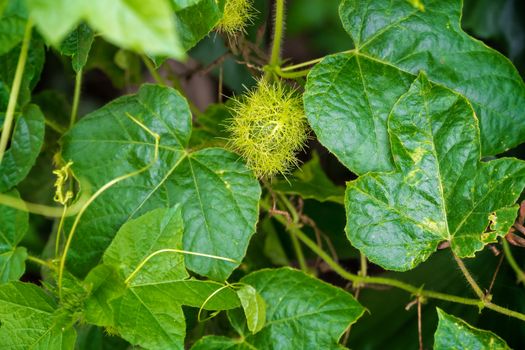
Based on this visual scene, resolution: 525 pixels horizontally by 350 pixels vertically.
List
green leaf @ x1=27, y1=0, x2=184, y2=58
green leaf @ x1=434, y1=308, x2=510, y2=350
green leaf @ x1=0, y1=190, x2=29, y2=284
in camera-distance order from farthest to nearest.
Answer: green leaf @ x1=0, y1=190, x2=29, y2=284 → green leaf @ x1=434, y1=308, x2=510, y2=350 → green leaf @ x1=27, y1=0, x2=184, y2=58

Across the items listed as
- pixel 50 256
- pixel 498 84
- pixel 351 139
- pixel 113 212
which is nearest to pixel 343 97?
pixel 351 139

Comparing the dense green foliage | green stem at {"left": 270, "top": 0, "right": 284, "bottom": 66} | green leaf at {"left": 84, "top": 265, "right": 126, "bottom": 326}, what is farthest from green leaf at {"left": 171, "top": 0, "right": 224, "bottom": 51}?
green leaf at {"left": 84, "top": 265, "right": 126, "bottom": 326}

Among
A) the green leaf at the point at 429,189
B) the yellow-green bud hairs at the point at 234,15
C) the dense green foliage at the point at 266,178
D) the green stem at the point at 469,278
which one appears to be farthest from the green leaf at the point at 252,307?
the yellow-green bud hairs at the point at 234,15

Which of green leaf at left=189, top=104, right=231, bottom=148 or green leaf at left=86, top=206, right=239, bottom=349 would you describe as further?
green leaf at left=189, top=104, right=231, bottom=148

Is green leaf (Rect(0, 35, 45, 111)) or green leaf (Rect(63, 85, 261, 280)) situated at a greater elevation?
green leaf (Rect(0, 35, 45, 111))

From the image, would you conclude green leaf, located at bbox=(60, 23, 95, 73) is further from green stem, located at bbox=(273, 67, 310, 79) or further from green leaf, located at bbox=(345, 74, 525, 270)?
green leaf, located at bbox=(345, 74, 525, 270)

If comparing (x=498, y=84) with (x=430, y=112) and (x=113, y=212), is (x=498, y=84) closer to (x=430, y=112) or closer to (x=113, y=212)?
(x=430, y=112)

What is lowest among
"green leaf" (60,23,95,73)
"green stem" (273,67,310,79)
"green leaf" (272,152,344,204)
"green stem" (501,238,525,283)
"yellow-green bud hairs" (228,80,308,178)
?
"green stem" (501,238,525,283)

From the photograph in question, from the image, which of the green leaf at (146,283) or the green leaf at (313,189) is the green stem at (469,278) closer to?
the green leaf at (313,189)

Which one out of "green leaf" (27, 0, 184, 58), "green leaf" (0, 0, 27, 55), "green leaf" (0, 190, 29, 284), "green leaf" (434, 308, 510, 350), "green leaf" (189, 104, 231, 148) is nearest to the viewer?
"green leaf" (27, 0, 184, 58)
